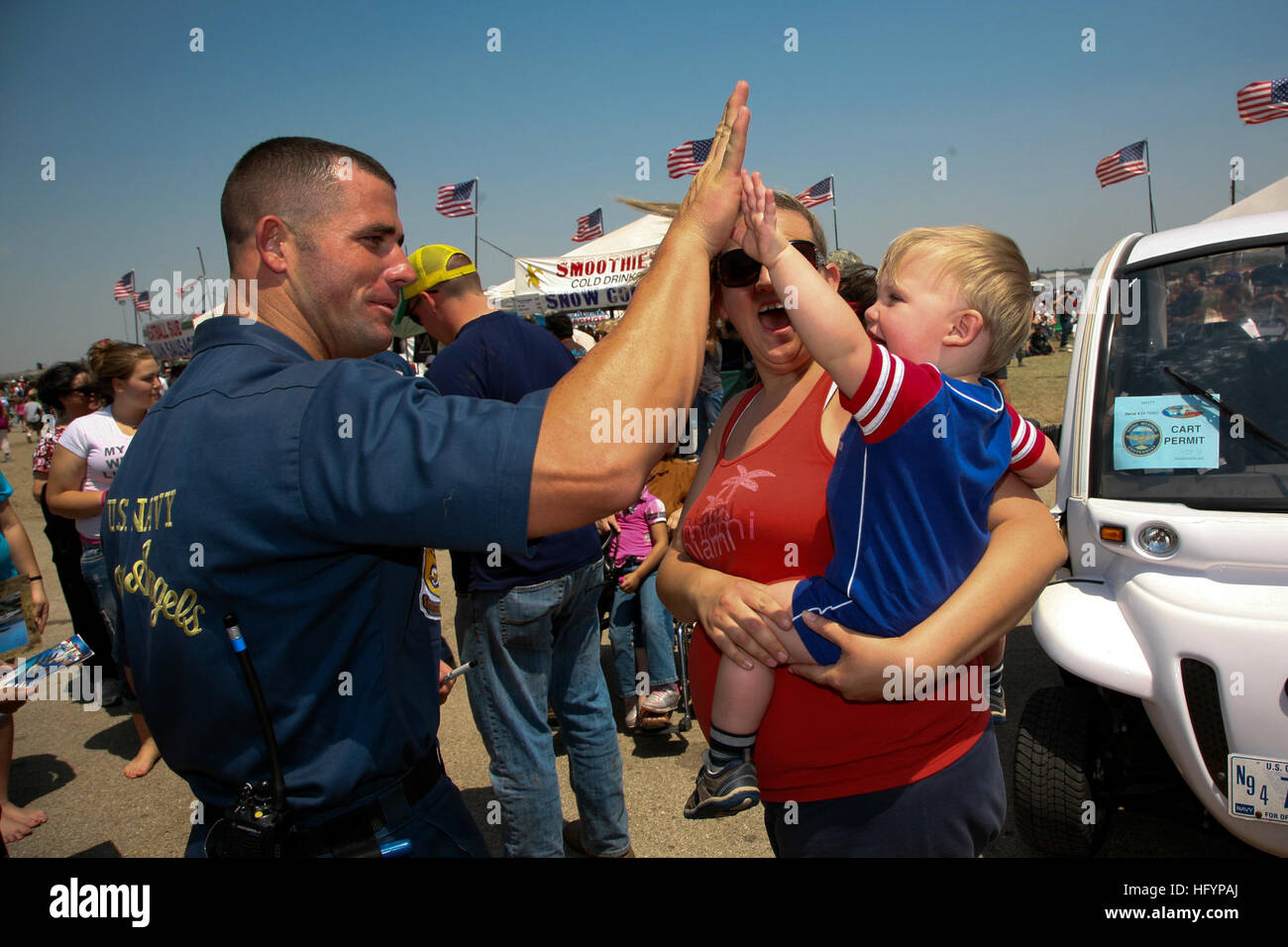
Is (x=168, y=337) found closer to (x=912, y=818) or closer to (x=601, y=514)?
(x=601, y=514)

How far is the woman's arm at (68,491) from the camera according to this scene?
494 centimetres

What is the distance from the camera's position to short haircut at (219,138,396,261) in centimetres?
156

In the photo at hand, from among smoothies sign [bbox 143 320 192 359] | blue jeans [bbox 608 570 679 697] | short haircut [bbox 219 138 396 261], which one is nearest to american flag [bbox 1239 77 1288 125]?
blue jeans [bbox 608 570 679 697]

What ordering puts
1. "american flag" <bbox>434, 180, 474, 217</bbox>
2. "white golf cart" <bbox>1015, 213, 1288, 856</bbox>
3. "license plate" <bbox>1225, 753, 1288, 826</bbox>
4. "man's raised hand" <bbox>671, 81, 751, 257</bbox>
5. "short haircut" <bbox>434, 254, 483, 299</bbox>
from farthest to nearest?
"american flag" <bbox>434, 180, 474, 217</bbox> → "short haircut" <bbox>434, 254, 483, 299</bbox> → "white golf cart" <bbox>1015, 213, 1288, 856</bbox> → "license plate" <bbox>1225, 753, 1288, 826</bbox> → "man's raised hand" <bbox>671, 81, 751, 257</bbox>

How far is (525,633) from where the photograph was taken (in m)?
3.13

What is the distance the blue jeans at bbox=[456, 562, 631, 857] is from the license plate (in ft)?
7.40

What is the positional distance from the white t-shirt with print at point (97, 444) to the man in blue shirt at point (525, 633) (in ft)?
9.48

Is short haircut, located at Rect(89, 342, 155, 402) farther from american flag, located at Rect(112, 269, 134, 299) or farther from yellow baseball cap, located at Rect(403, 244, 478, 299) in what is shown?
american flag, located at Rect(112, 269, 134, 299)

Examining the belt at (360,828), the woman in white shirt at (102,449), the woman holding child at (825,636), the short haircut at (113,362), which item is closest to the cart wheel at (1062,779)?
the woman holding child at (825,636)

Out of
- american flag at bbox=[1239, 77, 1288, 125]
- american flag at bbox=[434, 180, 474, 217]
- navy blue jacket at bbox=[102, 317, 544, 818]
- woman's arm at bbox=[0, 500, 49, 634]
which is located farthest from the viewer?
american flag at bbox=[434, 180, 474, 217]

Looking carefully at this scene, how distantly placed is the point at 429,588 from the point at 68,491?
4695 mm

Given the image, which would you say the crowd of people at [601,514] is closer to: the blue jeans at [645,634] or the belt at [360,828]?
the belt at [360,828]

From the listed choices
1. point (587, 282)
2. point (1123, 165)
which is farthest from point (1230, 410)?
point (1123, 165)
